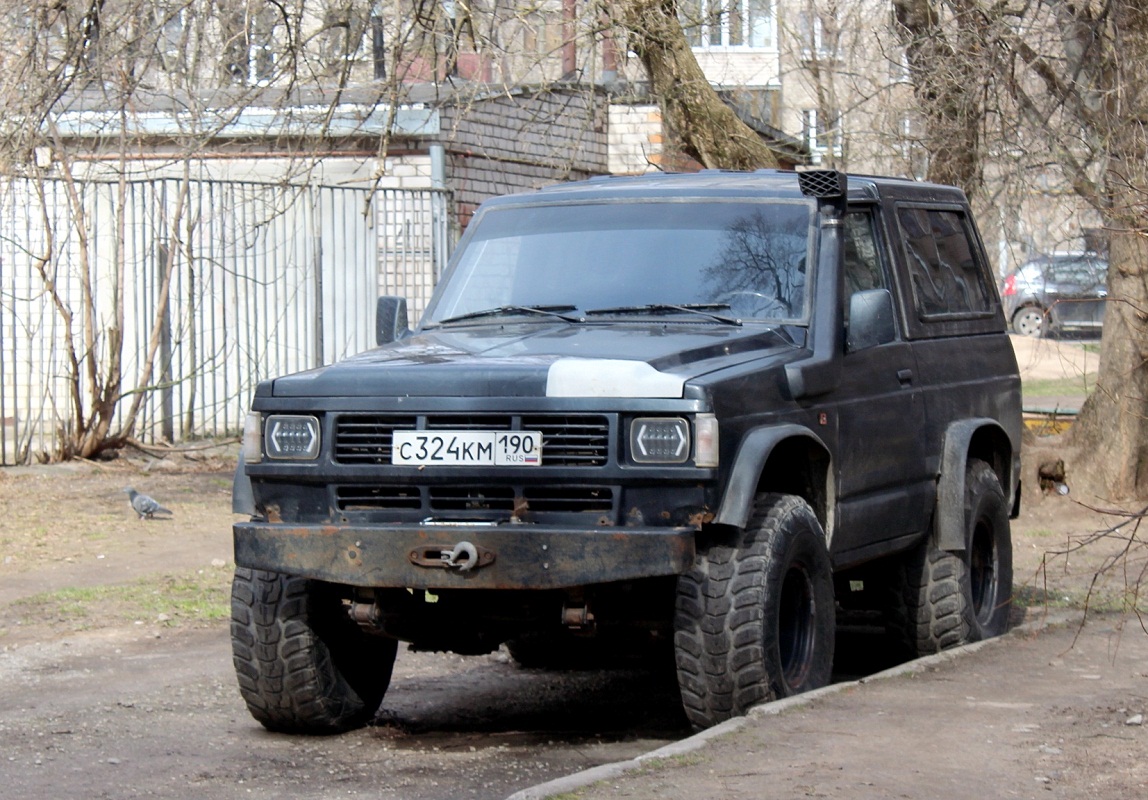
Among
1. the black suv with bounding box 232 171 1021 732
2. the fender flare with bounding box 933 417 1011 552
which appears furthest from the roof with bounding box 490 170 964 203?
the fender flare with bounding box 933 417 1011 552

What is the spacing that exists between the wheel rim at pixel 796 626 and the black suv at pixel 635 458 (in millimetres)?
15

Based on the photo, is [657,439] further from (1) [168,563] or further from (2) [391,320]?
(1) [168,563]

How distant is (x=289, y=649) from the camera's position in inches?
229

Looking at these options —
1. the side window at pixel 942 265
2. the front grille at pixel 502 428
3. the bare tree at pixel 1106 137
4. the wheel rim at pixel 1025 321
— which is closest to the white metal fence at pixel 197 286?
the bare tree at pixel 1106 137

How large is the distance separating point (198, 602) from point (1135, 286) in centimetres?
671

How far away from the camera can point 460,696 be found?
6961 mm

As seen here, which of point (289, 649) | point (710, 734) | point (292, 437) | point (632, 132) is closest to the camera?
point (710, 734)

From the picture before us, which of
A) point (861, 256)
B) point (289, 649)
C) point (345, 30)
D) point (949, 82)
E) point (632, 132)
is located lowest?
point (289, 649)

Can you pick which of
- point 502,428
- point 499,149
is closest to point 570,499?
point 502,428

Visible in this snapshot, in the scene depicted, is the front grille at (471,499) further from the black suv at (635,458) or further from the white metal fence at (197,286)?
the white metal fence at (197,286)

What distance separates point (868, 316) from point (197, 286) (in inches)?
438

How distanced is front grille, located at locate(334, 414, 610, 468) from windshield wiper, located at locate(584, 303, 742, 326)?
1034mm

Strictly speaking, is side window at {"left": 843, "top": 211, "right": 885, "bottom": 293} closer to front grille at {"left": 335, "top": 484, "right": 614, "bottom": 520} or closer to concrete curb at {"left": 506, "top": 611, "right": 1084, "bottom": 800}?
concrete curb at {"left": 506, "top": 611, "right": 1084, "bottom": 800}

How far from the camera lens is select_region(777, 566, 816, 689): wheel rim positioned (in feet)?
19.2
